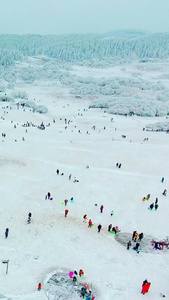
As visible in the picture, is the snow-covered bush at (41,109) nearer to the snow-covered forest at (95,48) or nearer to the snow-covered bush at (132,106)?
the snow-covered bush at (132,106)

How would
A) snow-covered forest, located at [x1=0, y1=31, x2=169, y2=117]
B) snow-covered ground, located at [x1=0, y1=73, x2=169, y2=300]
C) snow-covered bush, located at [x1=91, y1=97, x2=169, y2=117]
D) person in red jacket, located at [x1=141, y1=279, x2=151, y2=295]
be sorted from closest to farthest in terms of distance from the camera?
person in red jacket, located at [x1=141, y1=279, x2=151, y2=295] < snow-covered ground, located at [x1=0, y1=73, x2=169, y2=300] < snow-covered bush, located at [x1=91, y1=97, x2=169, y2=117] < snow-covered forest, located at [x1=0, y1=31, x2=169, y2=117]

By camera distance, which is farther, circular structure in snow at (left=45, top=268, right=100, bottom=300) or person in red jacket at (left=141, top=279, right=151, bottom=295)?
person in red jacket at (left=141, top=279, right=151, bottom=295)

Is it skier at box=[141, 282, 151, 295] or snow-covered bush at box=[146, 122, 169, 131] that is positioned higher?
snow-covered bush at box=[146, 122, 169, 131]

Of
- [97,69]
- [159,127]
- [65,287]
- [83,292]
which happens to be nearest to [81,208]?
[65,287]

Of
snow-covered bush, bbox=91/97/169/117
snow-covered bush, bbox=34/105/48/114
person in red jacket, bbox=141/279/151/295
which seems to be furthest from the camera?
snow-covered bush, bbox=91/97/169/117

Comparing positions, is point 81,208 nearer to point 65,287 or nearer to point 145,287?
point 65,287

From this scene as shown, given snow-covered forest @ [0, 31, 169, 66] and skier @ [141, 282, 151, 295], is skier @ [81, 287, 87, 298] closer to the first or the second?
skier @ [141, 282, 151, 295]

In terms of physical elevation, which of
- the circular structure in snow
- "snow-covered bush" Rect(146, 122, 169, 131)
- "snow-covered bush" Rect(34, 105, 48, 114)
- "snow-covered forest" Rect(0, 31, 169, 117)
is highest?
"snow-covered forest" Rect(0, 31, 169, 117)

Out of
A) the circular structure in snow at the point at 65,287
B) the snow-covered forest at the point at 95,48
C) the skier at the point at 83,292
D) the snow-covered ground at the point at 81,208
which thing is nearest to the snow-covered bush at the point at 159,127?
the snow-covered ground at the point at 81,208

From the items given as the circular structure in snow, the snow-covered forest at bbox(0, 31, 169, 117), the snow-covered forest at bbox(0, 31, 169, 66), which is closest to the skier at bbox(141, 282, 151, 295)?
the circular structure in snow
